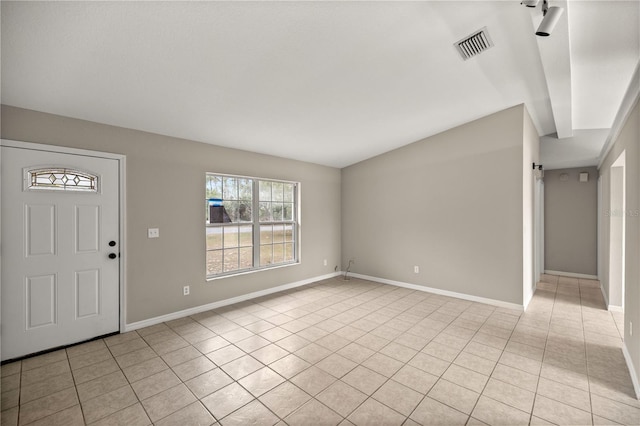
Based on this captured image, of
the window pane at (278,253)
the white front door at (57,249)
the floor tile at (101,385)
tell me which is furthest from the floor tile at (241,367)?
the window pane at (278,253)

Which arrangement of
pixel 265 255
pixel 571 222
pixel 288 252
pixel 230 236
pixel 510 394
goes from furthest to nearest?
pixel 571 222 < pixel 288 252 < pixel 265 255 < pixel 230 236 < pixel 510 394

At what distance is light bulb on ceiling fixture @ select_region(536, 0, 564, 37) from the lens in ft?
5.74

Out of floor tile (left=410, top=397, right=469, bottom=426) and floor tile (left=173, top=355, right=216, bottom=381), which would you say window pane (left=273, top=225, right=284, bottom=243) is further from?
floor tile (left=410, top=397, right=469, bottom=426)

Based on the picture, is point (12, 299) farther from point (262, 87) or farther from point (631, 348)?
point (631, 348)

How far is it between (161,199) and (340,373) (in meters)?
3.01

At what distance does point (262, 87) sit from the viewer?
291cm

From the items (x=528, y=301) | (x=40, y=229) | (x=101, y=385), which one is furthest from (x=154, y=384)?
(x=528, y=301)

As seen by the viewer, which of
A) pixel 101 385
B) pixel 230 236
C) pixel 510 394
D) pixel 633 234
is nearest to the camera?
pixel 510 394

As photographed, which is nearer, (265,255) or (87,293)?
(87,293)

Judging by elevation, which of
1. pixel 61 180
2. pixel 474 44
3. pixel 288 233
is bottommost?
pixel 288 233

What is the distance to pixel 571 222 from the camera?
6195 millimetres

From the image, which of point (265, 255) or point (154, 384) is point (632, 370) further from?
point (265, 255)

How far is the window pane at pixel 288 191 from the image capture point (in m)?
5.43

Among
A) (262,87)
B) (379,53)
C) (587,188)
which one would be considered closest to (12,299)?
(262,87)
